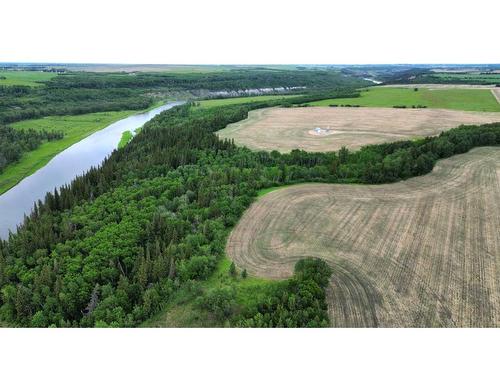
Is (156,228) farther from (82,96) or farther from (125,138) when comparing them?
(82,96)

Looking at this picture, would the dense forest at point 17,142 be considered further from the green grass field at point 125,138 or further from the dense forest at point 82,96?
the dense forest at point 82,96

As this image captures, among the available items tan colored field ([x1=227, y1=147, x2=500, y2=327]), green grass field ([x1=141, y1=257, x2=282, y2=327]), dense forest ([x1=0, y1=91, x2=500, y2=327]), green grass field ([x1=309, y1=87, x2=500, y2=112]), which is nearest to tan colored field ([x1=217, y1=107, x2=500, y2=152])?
green grass field ([x1=309, y1=87, x2=500, y2=112])

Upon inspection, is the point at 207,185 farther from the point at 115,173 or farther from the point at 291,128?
the point at 291,128

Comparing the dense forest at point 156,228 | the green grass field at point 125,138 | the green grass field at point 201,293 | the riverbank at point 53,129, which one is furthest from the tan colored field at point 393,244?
the green grass field at point 125,138

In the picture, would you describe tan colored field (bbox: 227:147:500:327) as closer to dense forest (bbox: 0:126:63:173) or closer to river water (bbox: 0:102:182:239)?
river water (bbox: 0:102:182:239)

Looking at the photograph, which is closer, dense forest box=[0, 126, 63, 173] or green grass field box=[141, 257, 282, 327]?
green grass field box=[141, 257, 282, 327]

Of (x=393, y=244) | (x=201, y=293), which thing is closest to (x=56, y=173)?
(x=201, y=293)
